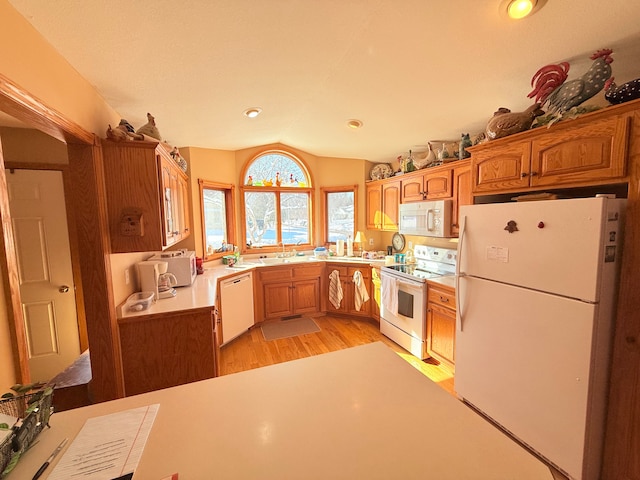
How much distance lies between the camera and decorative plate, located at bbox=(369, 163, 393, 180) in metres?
3.96

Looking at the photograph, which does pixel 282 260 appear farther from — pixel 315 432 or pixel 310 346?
pixel 315 432

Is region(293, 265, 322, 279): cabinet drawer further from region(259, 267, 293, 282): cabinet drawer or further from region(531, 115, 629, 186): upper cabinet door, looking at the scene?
region(531, 115, 629, 186): upper cabinet door

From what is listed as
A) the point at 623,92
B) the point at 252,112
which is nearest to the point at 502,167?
the point at 623,92

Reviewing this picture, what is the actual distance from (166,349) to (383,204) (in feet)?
9.90

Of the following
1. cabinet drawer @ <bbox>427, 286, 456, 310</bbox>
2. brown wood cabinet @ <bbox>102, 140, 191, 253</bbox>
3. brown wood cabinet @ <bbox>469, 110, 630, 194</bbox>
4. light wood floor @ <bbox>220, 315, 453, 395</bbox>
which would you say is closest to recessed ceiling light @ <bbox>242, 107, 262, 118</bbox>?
brown wood cabinet @ <bbox>102, 140, 191, 253</bbox>

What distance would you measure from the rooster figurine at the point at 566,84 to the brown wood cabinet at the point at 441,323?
4.89 ft

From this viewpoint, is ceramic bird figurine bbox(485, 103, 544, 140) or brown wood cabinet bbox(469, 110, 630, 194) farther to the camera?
ceramic bird figurine bbox(485, 103, 544, 140)

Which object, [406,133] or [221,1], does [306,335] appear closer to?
[406,133]

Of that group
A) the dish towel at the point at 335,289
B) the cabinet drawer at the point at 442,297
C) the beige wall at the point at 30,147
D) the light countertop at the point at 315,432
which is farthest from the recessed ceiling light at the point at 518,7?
the beige wall at the point at 30,147

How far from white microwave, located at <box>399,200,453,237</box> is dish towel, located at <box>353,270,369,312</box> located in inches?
31.6

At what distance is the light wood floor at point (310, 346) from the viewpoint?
8.98 feet

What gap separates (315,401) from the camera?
93cm

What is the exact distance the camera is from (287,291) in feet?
12.3

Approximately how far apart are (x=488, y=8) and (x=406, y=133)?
165 centimetres
